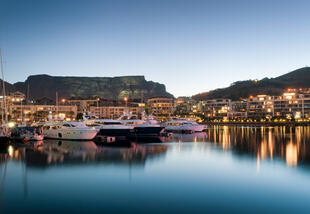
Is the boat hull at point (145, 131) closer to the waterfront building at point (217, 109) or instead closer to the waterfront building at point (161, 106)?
the waterfront building at point (161, 106)

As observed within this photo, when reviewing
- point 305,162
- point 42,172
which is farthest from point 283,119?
point 42,172

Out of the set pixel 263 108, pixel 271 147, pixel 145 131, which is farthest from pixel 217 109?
pixel 271 147

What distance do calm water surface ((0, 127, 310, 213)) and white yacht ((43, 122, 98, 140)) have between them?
543 inches

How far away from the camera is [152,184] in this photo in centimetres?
1653

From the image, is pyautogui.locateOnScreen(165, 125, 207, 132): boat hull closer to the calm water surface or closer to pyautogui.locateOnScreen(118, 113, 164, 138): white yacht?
pyautogui.locateOnScreen(118, 113, 164, 138): white yacht

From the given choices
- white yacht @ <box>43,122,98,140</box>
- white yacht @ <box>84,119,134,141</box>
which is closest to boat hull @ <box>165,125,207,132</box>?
white yacht @ <box>84,119,134,141</box>

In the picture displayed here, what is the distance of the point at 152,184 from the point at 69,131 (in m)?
26.2

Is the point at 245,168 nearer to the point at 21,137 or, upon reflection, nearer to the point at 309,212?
the point at 309,212

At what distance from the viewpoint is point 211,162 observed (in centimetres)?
2448

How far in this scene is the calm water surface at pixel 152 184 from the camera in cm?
1263

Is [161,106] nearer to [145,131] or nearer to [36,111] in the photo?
[36,111]

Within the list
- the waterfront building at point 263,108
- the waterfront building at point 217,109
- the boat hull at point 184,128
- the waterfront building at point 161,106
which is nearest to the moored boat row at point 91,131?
the boat hull at point 184,128

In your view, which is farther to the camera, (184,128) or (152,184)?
(184,128)

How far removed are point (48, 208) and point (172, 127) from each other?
59.2m
